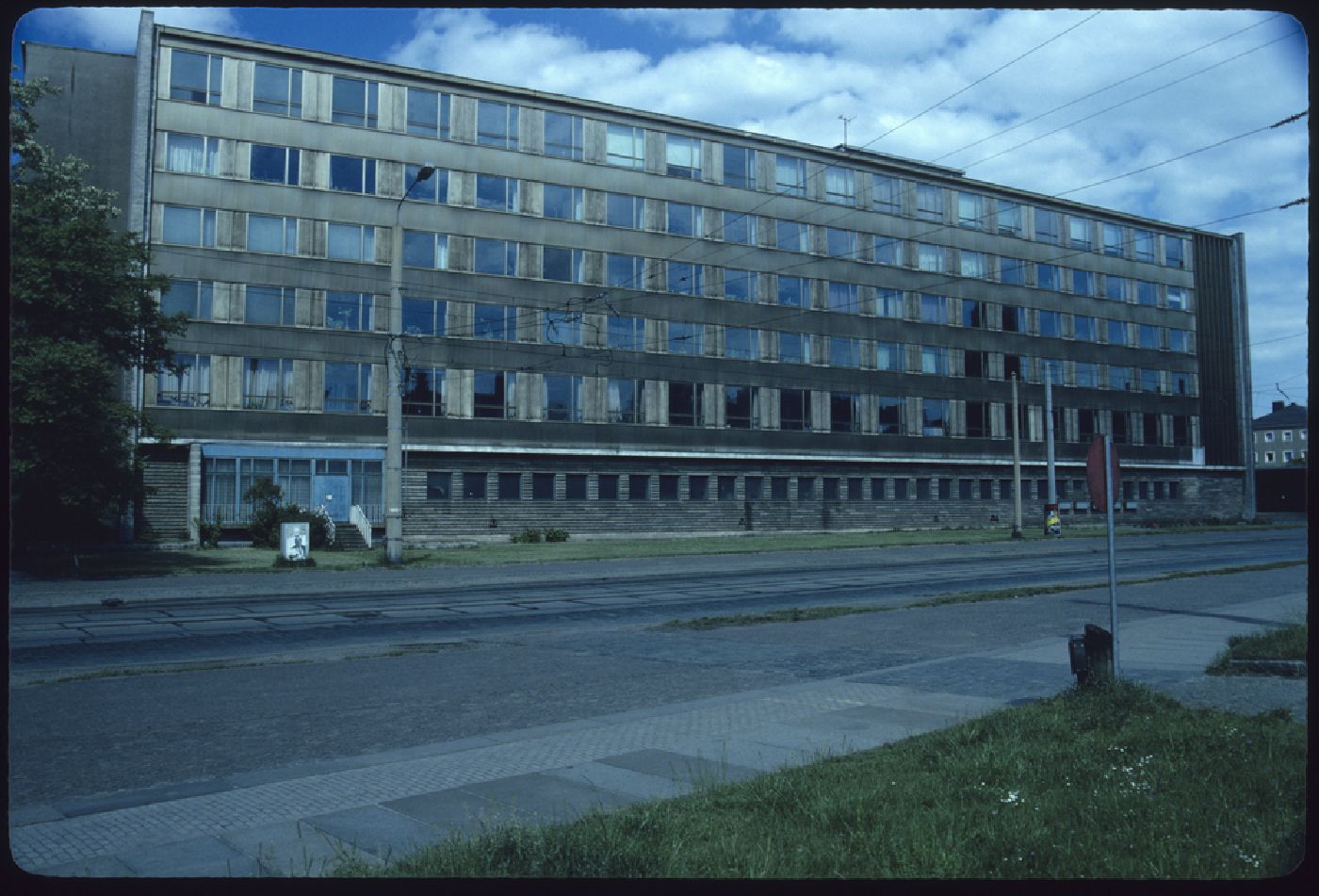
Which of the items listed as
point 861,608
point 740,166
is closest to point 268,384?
point 740,166

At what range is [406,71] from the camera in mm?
41969

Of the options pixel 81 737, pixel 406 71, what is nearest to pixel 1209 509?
pixel 406 71

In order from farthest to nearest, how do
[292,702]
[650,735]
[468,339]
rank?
1. [468,339]
2. [292,702]
3. [650,735]

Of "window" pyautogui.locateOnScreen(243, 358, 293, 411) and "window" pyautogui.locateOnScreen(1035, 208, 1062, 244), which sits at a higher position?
"window" pyautogui.locateOnScreen(1035, 208, 1062, 244)

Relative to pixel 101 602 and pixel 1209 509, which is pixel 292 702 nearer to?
pixel 101 602

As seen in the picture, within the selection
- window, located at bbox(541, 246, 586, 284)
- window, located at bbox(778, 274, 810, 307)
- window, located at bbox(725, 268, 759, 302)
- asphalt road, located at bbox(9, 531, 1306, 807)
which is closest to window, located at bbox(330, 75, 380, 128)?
window, located at bbox(541, 246, 586, 284)

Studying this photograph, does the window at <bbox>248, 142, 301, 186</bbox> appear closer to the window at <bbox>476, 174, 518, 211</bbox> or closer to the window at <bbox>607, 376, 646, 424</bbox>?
the window at <bbox>476, 174, 518, 211</bbox>

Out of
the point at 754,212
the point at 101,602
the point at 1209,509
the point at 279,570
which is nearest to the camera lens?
the point at 101,602

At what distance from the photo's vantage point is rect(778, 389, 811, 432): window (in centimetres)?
5109

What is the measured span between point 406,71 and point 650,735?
3950 centimetres

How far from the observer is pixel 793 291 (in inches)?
2014

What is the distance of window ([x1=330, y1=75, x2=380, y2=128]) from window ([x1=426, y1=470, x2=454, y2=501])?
47.2 feet

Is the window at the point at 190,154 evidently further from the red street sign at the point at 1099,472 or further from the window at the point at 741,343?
the red street sign at the point at 1099,472

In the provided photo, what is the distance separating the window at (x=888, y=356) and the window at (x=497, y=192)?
21.0 metres
